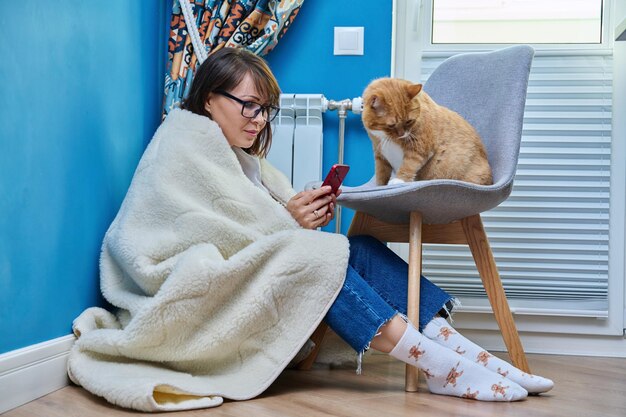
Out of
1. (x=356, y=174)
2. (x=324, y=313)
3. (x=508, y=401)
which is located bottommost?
(x=508, y=401)

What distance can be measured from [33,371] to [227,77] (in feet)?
2.57

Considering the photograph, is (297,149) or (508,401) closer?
(508,401)

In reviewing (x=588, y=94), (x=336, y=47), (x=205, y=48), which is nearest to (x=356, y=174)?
(x=336, y=47)

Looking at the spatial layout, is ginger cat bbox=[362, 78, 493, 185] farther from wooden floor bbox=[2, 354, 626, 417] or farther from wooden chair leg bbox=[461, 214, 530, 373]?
wooden floor bbox=[2, 354, 626, 417]

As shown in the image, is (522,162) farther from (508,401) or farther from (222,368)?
(222,368)

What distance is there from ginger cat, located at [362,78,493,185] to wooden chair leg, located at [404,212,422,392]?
12 centimetres

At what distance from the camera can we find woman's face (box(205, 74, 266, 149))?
1703 mm

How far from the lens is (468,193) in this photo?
161 cm

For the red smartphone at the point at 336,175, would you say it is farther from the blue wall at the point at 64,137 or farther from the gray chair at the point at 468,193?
the blue wall at the point at 64,137

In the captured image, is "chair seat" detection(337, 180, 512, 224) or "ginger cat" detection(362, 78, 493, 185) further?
"ginger cat" detection(362, 78, 493, 185)

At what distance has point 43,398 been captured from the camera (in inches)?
54.6

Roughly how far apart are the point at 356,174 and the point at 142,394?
4.02ft

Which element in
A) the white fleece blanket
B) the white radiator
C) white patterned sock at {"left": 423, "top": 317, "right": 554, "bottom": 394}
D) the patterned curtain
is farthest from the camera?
the white radiator

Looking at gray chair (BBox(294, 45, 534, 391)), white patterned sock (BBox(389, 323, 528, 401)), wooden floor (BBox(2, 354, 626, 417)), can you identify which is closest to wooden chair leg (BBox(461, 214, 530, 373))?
gray chair (BBox(294, 45, 534, 391))
